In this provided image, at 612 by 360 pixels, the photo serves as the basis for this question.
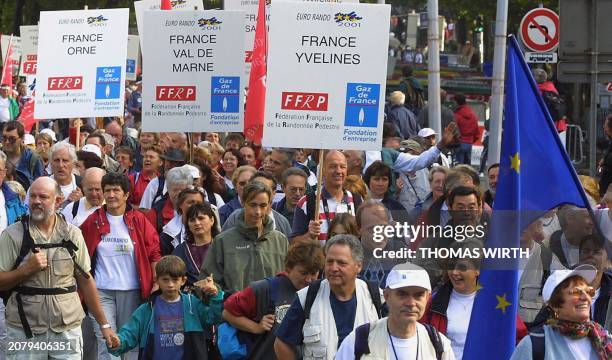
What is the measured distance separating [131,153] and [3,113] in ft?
43.6

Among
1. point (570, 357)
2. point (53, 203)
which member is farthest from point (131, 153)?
point (570, 357)

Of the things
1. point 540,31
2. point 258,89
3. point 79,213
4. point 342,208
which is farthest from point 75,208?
point 540,31

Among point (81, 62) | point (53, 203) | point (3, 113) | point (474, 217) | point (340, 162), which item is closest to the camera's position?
point (474, 217)

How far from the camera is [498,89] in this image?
66.8 ft

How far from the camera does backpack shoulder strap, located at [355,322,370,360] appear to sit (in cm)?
724

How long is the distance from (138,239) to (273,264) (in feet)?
4.52

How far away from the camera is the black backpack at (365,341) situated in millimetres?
7246

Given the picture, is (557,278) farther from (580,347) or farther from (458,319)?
(458,319)

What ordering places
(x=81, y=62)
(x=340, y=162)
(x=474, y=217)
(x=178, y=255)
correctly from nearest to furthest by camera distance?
(x=474, y=217) < (x=178, y=255) < (x=340, y=162) < (x=81, y=62)

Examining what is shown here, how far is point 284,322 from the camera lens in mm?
8359

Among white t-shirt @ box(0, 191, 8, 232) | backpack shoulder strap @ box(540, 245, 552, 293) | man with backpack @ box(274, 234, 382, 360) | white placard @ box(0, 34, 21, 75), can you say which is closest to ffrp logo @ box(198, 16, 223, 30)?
white t-shirt @ box(0, 191, 8, 232)

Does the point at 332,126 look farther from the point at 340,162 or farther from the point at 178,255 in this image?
the point at 178,255

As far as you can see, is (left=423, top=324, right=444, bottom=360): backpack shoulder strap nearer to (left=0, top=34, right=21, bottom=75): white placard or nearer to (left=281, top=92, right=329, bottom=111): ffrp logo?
(left=281, top=92, right=329, bottom=111): ffrp logo

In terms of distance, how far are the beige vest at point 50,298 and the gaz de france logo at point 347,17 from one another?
2.85 meters
